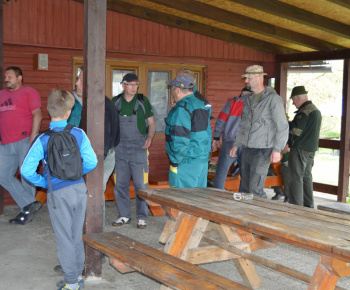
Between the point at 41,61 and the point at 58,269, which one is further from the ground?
the point at 41,61

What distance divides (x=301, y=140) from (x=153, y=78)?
3171 millimetres

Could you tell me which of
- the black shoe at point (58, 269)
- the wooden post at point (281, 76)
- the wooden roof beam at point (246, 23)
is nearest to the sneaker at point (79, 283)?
the black shoe at point (58, 269)

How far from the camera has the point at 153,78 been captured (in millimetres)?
9023

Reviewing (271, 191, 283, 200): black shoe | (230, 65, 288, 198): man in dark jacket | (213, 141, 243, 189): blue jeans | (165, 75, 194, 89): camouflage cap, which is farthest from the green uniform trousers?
(165, 75, 194, 89): camouflage cap

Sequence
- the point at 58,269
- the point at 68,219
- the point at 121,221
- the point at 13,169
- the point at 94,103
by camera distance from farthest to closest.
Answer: the point at 13,169, the point at 121,221, the point at 58,269, the point at 94,103, the point at 68,219

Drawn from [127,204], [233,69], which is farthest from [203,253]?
[233,69]

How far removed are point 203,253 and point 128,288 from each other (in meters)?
0.74

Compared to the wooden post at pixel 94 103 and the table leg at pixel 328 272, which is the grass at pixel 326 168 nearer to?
the wooden post at pixel 94 103

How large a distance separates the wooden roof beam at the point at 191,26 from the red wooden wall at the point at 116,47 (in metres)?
0.18

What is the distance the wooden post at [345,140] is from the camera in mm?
8445

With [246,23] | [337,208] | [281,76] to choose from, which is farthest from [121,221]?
[281,76]

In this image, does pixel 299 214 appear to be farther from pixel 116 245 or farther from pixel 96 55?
pixel 96 55

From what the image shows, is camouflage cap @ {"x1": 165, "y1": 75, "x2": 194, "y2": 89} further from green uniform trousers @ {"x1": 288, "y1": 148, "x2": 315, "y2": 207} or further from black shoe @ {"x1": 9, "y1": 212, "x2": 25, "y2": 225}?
black shoe @ {"x1": 9, "y1": 212, "x2": 25, "y2": 225}

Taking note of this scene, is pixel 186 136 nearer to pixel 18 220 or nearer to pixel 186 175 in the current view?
pixel 186 175
